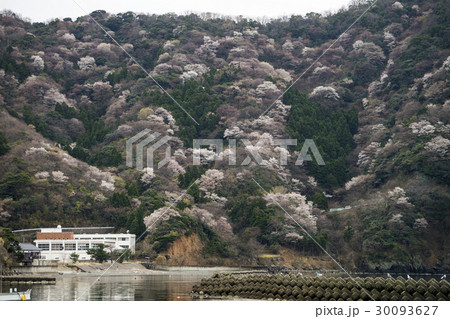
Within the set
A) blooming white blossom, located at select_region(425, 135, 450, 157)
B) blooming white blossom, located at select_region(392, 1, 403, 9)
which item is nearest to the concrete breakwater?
blooming white blossom, located at select_region(425, 135, 450, 157)

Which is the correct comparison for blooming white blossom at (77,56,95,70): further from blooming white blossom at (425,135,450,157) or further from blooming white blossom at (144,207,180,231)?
blooming white blossom at (425,135,450,157)

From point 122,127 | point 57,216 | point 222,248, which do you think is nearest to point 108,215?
point 57,216

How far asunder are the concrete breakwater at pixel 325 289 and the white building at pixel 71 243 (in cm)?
2910

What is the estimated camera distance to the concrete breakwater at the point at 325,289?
19.8 m

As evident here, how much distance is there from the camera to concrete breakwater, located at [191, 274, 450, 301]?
19.8 meters

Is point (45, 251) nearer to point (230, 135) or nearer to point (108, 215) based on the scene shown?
point (108, 215)

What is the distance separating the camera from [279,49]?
106 m

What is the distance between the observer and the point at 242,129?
254 feet

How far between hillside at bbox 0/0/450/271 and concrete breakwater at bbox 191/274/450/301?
2856 cm

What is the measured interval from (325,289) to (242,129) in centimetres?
5574

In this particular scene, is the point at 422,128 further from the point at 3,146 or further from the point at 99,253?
the point at 3,146

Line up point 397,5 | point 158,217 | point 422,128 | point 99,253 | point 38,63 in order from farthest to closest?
point 397,5
point 38,63
point 422,128
point 158,217
point 99,253

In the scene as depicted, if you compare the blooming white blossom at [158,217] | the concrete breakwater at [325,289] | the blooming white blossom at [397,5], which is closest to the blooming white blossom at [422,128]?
the blooming white blossom at [158,217]

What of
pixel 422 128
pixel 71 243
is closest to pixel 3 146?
pixel 71 243
